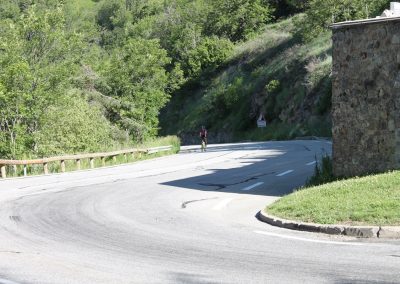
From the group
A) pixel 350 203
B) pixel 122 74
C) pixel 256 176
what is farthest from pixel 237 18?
pixel 350 203

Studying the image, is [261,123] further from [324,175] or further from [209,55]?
[324,175]

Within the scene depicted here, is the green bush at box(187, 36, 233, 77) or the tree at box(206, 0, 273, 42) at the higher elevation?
the tree at box(206, 0, 273, 42)

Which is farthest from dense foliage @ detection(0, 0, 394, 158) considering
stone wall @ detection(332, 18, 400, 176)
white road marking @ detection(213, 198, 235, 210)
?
stone wall @ detection(332, 18, 400, 176)

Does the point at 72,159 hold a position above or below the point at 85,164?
above

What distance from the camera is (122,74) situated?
166ft

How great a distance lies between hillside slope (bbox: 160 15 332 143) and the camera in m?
54.7

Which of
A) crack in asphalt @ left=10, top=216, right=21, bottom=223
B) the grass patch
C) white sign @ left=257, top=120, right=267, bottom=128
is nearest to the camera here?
the grass patch

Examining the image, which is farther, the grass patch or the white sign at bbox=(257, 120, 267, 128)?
the white sign at bbox=(257, 120, 267, 128)

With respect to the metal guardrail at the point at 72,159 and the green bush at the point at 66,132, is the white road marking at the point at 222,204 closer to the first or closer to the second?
the metal guardrail at the point at 72,159

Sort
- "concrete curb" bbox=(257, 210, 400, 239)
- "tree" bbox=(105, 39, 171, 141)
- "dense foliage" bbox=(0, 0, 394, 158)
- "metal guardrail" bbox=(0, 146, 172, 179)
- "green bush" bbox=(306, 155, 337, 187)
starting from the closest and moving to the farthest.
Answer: "concrete curb" bbox=(257, 210, 400, 239)
"green bush" bbox=(306, 155, 337, 187)
"metal guardrail" bbox=(0, 146, 172, 179)
"dense foliage" bbox=(0, 0, 394, 158)
"tree" bbox=(105, 39, 171, 141)

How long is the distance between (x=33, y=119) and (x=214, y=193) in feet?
66.7

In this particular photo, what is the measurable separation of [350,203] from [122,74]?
40.9m

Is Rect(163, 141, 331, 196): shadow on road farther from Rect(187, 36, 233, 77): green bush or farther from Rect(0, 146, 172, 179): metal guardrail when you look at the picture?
Rect(187, 36, 233, 77): green bush

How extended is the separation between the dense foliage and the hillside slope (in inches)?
10.9
